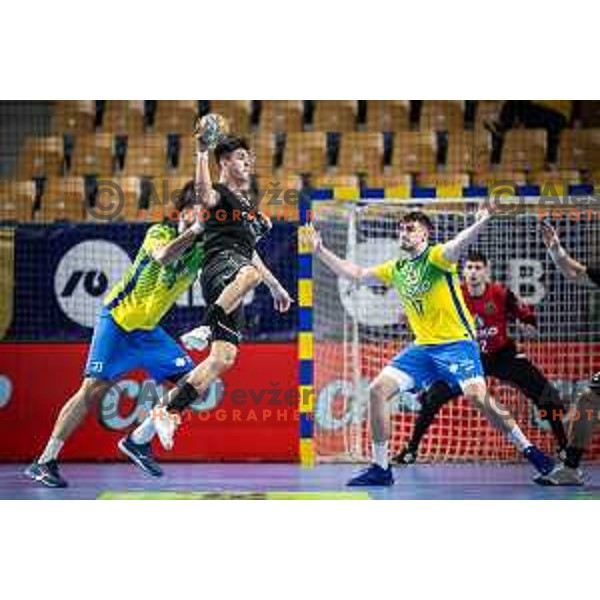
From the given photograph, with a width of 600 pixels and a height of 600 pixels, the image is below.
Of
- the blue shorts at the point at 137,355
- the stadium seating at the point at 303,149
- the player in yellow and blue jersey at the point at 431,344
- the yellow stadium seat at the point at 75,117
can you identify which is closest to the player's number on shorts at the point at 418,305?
the player in yellow and blue jersey at the point at 431,344

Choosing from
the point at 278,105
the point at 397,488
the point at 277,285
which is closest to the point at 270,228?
the point at 277,285

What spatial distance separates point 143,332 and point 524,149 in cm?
299

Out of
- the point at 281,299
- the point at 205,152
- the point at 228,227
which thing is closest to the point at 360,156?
the point at 281,299

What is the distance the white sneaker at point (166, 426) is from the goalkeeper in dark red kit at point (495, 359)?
152 cm

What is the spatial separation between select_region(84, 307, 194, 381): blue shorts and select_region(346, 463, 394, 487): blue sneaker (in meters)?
1.28

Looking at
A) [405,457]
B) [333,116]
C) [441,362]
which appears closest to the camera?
[441,362]

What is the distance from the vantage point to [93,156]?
8961 millimetres

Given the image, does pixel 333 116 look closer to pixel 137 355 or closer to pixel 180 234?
pixel 180 234

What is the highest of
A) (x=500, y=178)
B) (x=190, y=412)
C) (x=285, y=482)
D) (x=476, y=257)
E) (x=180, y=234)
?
(x=500, y=178)

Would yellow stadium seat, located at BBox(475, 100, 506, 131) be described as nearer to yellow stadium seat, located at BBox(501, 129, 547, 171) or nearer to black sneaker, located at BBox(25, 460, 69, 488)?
yellow stadium seat, located at BBox(501, 129, 547, 171)

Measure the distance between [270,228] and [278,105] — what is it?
3.49 feet

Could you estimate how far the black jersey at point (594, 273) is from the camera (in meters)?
8.61

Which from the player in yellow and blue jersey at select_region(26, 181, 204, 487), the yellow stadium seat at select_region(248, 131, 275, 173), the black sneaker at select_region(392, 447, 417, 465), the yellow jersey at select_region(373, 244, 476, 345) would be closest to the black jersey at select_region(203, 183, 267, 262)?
the player in yellow and blue jersey at select_region(26, 181, 204, 487)

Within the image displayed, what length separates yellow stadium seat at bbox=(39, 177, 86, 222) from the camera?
8.78 meters
